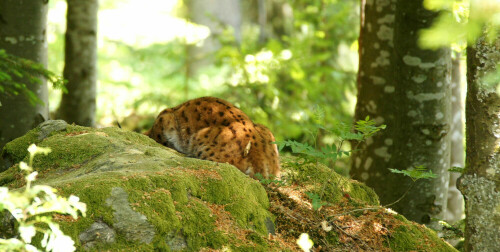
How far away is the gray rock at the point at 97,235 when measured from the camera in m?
2.82

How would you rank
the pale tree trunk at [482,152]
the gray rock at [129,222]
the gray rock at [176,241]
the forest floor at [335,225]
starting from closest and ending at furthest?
the gray rock at [129,222] → the gray rock at [176,241] → the pale tree trunk at [482,152] → the forest floor at [335,225]

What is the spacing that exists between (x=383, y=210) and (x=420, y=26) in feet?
8.18

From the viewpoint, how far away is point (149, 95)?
10797mm

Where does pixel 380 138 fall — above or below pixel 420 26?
below

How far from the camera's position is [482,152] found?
11.3 feet

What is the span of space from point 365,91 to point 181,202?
3473mm

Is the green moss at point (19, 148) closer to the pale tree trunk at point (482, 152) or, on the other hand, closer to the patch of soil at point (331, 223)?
the patch of soil at point (331, 223)

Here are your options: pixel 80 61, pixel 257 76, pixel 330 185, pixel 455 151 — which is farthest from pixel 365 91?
pixel 455 151

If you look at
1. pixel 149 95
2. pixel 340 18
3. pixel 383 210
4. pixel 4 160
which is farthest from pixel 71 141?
pixel 340 18

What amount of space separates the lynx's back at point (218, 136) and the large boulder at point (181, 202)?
0.35m

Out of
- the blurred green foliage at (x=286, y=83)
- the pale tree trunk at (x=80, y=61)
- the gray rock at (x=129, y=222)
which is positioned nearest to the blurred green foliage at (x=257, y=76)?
the blurred green foliage at (x=286, y=83)

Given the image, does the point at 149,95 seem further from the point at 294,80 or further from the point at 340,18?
the point at 340,18

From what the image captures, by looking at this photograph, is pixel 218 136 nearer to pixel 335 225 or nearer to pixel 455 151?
pixel 335 225

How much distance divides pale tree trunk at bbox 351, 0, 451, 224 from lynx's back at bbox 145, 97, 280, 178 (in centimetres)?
146
